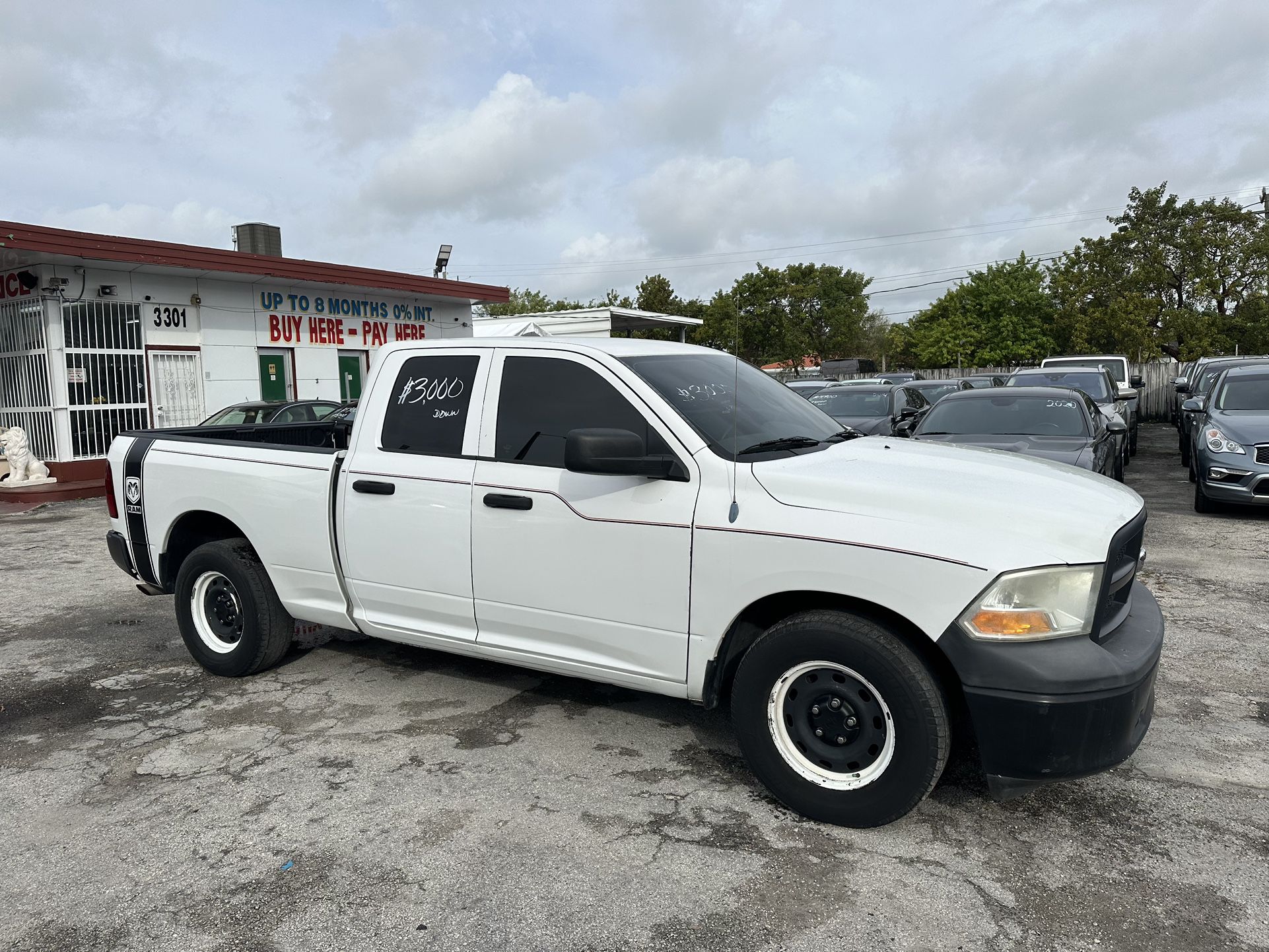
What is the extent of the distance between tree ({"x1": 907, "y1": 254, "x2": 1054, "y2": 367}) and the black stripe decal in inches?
2073

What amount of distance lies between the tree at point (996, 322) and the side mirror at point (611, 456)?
53269 mm

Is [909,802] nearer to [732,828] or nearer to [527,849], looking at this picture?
[732,828]

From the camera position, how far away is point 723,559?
3.61 metres

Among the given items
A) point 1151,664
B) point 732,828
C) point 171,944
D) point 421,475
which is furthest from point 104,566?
point 1151,664

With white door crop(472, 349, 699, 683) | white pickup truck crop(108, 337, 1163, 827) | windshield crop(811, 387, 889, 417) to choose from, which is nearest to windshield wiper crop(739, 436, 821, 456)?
white pickup truck crop(108, 337, 1163, 827)

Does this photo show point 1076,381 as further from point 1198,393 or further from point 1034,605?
point 1034,605

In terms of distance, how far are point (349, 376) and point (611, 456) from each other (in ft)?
60.5

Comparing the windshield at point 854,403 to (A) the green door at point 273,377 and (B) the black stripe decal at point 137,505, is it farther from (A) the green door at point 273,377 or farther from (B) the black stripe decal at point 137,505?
(A) the green door at point 273,377

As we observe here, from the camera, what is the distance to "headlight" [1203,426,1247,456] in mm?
9906

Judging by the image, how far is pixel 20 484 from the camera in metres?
14.3

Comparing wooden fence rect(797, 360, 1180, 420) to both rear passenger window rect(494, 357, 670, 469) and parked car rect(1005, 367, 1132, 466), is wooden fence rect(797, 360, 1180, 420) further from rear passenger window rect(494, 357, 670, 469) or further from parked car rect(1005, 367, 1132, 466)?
rear passenger window rect(494, 357, 670, 469)

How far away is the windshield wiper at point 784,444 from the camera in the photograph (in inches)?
154

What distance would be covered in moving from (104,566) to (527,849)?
7431mm

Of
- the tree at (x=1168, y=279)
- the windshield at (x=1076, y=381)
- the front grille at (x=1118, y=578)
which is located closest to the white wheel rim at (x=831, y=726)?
the front grille at (x=1118, y=578)
